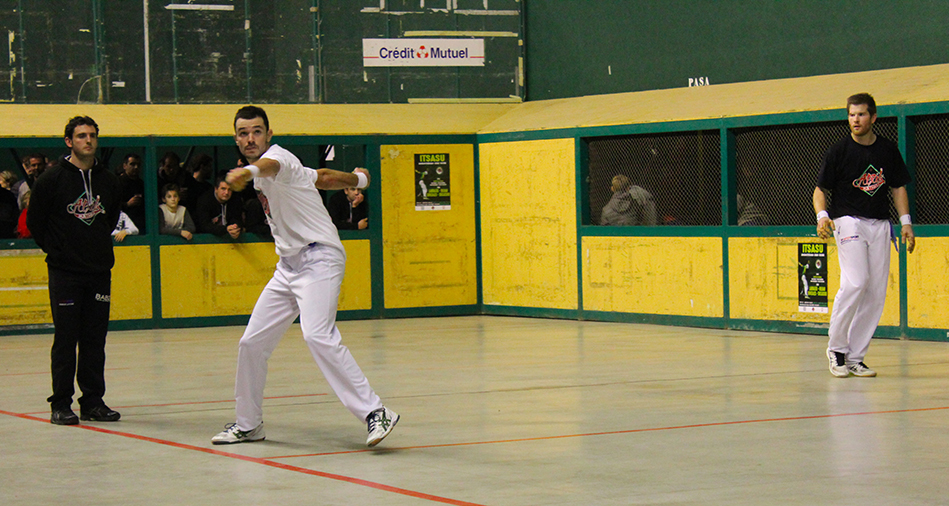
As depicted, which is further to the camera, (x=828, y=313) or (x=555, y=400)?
(x=828, y=313)

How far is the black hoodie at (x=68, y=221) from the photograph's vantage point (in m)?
8.43

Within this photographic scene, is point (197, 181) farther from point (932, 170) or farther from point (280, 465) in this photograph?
point (280, 465)

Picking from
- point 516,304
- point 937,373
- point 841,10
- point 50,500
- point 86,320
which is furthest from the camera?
point 516,304

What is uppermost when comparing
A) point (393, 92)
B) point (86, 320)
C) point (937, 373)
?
point (393, 92)

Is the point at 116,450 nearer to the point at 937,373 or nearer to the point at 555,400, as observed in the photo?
the point at 555,400

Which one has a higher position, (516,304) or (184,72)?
(184,72)

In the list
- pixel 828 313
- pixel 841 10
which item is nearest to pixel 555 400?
pixel 828 313

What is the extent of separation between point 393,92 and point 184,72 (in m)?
2.85

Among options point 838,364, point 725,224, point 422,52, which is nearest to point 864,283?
point 838,364

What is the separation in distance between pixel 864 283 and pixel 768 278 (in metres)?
4.07

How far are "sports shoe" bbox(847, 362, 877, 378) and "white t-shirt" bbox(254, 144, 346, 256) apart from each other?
14.9 feet

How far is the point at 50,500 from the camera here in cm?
593

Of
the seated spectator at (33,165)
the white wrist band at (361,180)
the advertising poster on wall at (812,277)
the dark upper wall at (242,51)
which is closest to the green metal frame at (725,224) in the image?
the advertising poster on wall at (812,277)

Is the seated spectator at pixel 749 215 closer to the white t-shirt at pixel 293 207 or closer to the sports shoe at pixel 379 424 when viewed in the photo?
the white t-shirt at pixel 293 207
